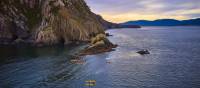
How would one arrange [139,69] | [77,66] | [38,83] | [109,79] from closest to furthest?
[38,83]
[109,79]
[139,69]
[77,66]

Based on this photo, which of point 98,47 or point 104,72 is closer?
point 104,72

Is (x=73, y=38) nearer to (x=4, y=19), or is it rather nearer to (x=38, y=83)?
(x=4, y=19)

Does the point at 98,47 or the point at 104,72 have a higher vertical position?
the point at 98,47

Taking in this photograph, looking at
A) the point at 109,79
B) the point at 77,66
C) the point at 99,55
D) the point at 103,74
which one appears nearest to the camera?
the point at 109,79

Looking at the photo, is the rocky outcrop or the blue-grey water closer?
the blue-grey water

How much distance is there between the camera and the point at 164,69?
324 feet

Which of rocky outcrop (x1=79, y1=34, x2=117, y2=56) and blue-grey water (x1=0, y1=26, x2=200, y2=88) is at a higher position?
rocky outcrop (x1=79, y1=34, x2=117, y2=56)

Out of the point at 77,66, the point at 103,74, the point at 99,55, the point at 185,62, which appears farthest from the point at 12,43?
the point at 185,62

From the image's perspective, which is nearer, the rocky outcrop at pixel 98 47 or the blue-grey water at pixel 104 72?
the blue-grey water at pixel 104 72

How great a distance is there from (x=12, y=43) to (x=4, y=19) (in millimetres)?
24392

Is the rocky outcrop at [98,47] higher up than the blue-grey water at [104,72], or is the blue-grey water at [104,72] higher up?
the rocky outcrop at [98,47]

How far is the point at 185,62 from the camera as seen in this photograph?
112062 mm

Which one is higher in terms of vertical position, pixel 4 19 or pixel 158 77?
pixel 4 19

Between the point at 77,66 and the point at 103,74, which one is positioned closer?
the point at 103,74
